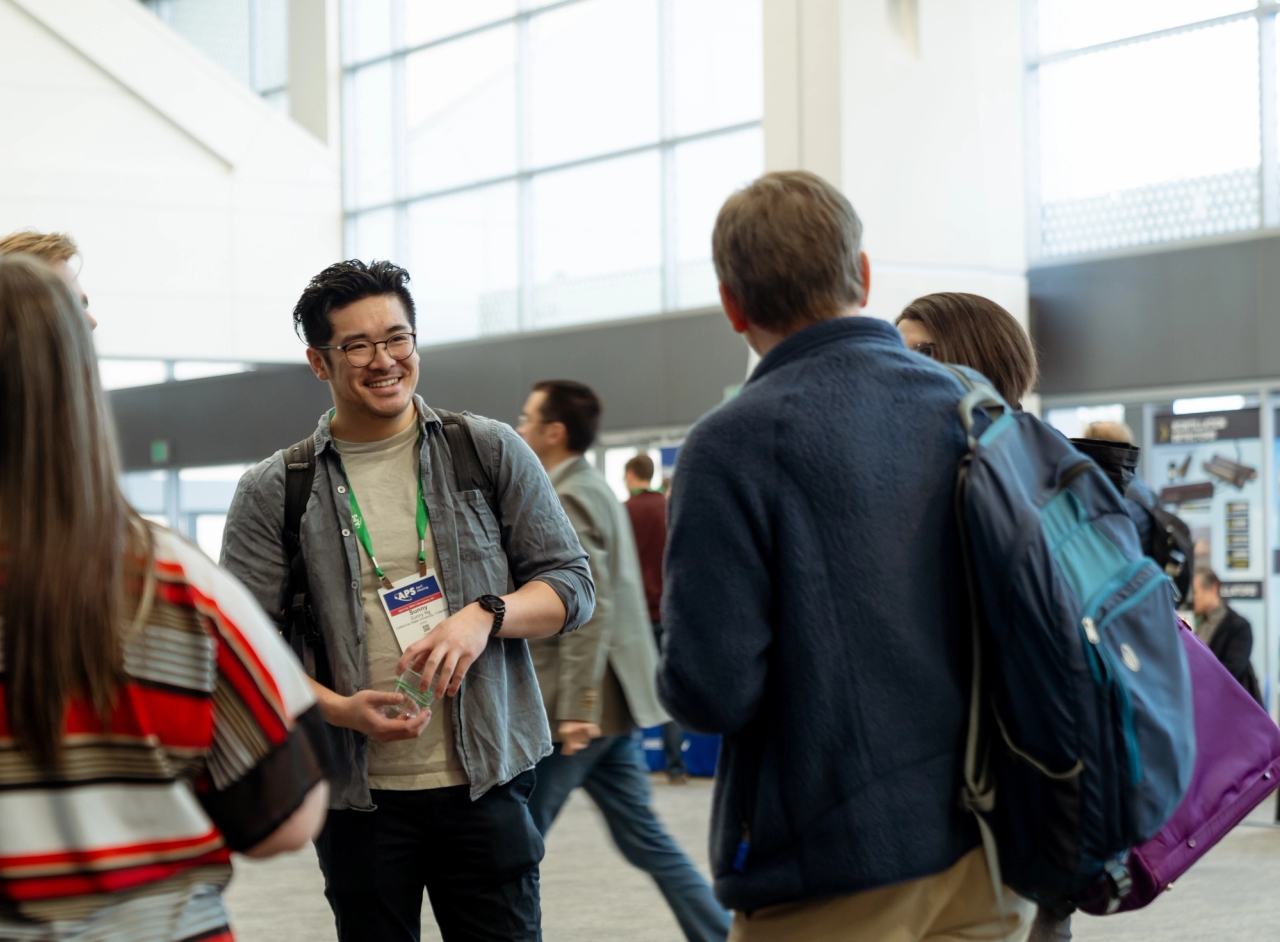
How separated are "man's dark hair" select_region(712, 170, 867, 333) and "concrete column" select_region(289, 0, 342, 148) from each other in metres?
15.2

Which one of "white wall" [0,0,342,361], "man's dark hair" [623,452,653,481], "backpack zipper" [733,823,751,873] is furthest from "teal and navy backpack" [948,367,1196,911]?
"white wall" [0,0,342,361]

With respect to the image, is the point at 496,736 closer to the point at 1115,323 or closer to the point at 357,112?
the point at 1115,323

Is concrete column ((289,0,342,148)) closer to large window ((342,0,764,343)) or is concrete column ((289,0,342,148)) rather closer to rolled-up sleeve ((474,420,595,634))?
large window ((342,0,764,343))

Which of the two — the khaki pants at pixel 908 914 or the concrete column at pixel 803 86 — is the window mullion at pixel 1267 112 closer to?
the concrete column at pixel 803 86

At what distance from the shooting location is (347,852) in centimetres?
237

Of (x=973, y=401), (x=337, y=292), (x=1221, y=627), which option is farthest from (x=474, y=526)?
(x=1221, y=627)

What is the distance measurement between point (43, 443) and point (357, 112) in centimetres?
1579

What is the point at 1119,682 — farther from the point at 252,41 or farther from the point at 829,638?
the point at 252,41

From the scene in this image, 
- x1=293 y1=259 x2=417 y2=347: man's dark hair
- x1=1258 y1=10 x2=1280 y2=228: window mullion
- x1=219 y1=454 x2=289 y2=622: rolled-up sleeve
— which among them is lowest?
x1=219 y1=454 x2=289 y2=622: rolled-up sleeve

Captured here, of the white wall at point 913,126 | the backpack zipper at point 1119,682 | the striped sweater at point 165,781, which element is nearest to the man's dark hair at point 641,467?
the white wall at point 913,126

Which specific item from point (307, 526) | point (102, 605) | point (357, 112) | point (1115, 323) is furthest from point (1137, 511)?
point (357, 112)

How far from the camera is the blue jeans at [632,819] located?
402cm

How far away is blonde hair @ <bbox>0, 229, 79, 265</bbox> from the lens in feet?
8.05

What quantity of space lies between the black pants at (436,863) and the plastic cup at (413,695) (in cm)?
15
